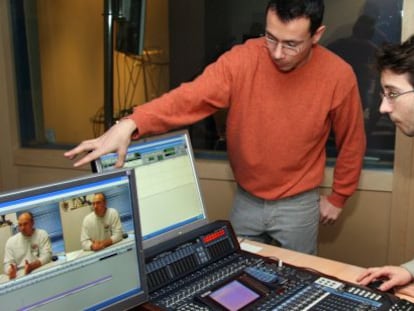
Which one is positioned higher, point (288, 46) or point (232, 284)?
point (288, 46)

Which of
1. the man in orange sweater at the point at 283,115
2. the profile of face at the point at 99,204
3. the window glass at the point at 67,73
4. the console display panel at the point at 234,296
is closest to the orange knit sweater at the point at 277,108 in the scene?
the man in orange sweater at the point at 283,115

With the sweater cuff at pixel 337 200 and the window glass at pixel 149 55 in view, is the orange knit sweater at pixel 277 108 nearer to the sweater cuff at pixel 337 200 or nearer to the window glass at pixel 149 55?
the sweater cuff at pixel 337 200

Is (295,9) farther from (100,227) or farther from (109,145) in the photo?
(100,227)

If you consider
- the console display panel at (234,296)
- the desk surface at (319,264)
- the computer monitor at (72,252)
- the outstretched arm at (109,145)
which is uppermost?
the outstretched arm at (109,145)

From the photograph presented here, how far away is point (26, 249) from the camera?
0.96 m

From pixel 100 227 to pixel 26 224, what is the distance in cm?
18

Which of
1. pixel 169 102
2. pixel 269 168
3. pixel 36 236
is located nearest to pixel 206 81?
pixel 169 102

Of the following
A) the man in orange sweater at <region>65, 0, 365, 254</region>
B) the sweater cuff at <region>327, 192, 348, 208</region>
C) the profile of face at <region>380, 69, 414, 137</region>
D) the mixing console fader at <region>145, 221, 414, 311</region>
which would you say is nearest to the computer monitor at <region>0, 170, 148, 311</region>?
the mixing console fader at <region>145, 221, 414, 311</region>

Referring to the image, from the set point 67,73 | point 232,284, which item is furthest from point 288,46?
point 67,73

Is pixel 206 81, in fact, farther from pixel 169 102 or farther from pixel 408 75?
pixel 408 75

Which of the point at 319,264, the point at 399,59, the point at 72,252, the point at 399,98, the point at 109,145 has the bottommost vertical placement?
the point at 319,264

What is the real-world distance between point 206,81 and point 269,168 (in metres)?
0.40

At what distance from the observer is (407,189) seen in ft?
7.47

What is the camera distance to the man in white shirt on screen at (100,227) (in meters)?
1.05
